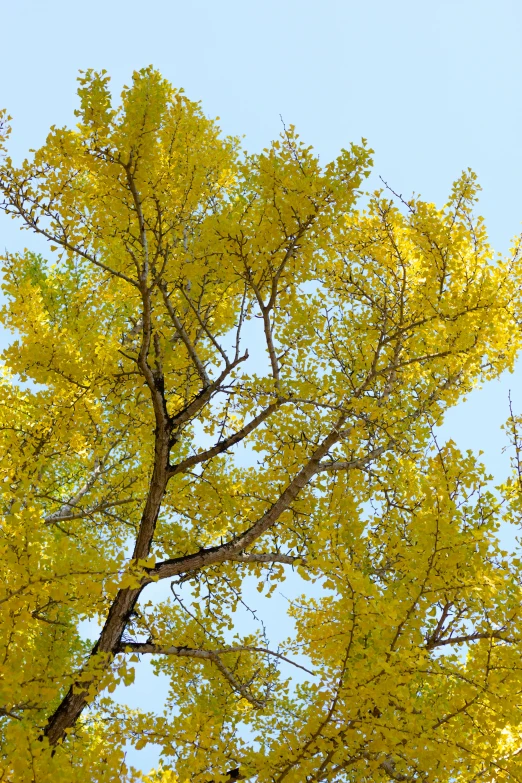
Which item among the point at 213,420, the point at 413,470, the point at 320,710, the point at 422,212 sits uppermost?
the point at 422,212

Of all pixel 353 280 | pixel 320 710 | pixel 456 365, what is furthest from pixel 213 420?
pixel 320 710

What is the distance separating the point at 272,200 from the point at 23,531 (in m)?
2.78

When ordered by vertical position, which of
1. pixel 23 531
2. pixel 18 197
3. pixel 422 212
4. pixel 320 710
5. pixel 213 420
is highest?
pixel 422 212

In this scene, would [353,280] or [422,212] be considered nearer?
[422,212]

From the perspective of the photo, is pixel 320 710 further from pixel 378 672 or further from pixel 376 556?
pixel 376 556

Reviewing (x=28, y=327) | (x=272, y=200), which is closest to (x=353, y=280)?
(x=272, y=200)

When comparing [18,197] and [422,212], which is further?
[422,212]

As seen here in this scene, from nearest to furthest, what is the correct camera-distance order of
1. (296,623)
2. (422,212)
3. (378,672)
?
(378,672), (422,212), (296,623)

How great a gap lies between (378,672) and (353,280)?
3604 mm

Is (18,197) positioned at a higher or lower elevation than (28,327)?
lower

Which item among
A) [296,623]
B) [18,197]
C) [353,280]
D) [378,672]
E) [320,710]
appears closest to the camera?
[378,672]

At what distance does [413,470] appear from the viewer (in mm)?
5848

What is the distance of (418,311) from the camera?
5.29m

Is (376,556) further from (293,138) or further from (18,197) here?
(18,197)
